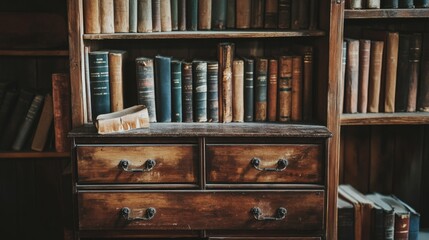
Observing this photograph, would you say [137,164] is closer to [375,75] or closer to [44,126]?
[44,126]

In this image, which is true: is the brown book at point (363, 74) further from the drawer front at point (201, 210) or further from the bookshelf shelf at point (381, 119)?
the drawer front at point (201, 210)

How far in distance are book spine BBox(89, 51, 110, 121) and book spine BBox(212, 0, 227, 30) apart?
0.43 metres

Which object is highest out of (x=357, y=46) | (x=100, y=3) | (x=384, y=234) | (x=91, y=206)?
(x=100, y=3)

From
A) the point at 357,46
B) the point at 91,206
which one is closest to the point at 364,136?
the point at 357,46

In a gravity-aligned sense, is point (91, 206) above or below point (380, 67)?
below

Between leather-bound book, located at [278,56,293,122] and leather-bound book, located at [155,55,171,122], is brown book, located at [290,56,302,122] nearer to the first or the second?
leather-bound book, located at [278,56,293,122]

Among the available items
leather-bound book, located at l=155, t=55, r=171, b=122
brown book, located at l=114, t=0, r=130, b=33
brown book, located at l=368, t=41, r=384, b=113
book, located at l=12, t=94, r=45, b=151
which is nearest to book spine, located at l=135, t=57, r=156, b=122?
leather-bound book, located at l=155, t=55, r=171, b=122

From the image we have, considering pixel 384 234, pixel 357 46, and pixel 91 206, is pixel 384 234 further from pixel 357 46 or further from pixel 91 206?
pixel 91 206

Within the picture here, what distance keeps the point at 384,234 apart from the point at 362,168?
1.19ft

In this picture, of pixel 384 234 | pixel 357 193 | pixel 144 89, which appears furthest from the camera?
pixel 357 193

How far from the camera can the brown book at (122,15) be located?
6.68 feet

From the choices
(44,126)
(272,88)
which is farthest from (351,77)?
(44,126)

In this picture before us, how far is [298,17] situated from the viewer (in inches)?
81.5

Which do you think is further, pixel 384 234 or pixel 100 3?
pixel 384 234
